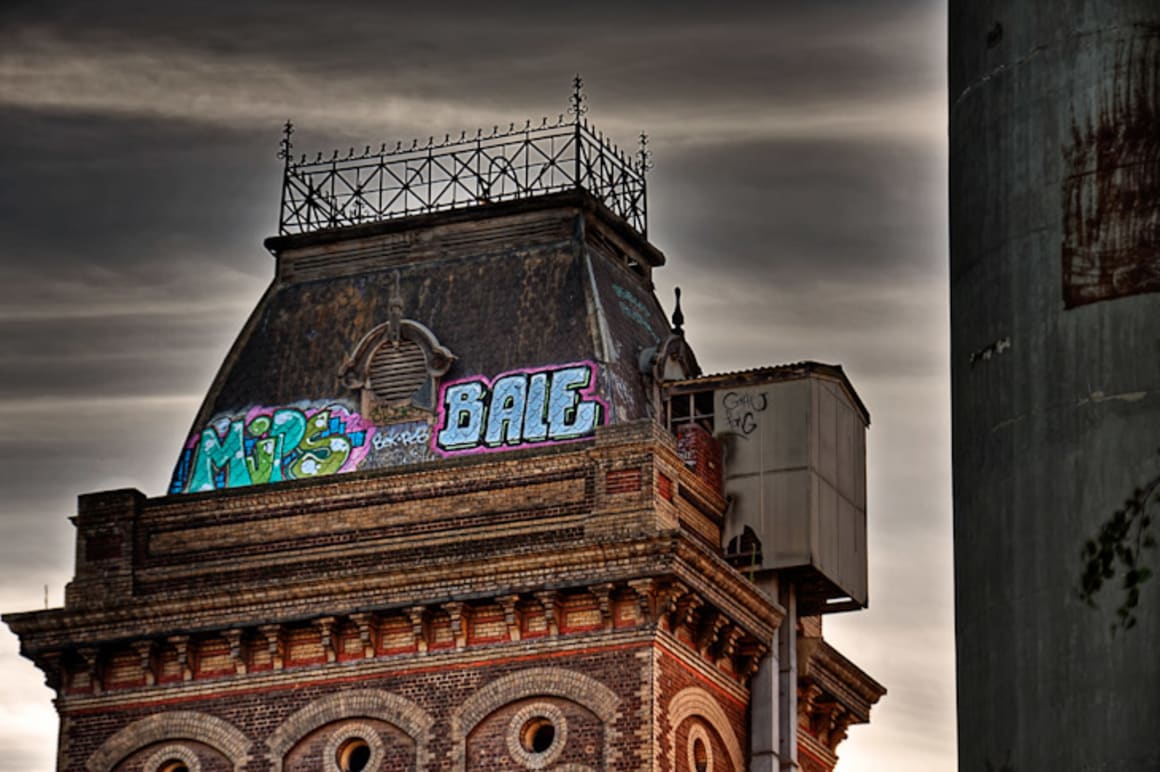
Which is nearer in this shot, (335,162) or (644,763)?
(644,763)

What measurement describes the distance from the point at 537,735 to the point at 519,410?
7336 mm

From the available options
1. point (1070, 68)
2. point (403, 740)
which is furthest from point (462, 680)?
point (1070, 68)

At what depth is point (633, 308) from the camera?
54.4 m

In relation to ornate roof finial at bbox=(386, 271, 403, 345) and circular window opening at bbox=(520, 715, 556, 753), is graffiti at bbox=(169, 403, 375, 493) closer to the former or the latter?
ornate roof finial at bbox=(386, 271, 403, 345)

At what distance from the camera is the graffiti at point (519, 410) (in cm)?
5034

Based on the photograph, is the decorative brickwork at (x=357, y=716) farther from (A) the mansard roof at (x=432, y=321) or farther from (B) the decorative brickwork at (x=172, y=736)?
A: (A) the mansard roof at (x=432, y=321)

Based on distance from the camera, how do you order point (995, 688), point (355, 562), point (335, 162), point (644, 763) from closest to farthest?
point (995, 688)
point (644, 763)
point (355, 562)
point (335, 162)

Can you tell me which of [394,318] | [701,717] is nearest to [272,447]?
[394,318]

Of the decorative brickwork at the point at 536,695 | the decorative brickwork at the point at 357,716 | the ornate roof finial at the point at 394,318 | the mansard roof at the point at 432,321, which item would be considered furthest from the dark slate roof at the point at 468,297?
the decorative brickwork at the point at 357,716

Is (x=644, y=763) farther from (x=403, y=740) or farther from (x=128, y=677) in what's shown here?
(x=128, y=677)

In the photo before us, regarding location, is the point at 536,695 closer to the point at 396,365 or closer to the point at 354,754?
the point at 354,754

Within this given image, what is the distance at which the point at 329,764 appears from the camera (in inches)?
1898

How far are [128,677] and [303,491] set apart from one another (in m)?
5.16

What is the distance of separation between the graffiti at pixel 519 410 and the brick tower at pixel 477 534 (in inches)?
2.6
